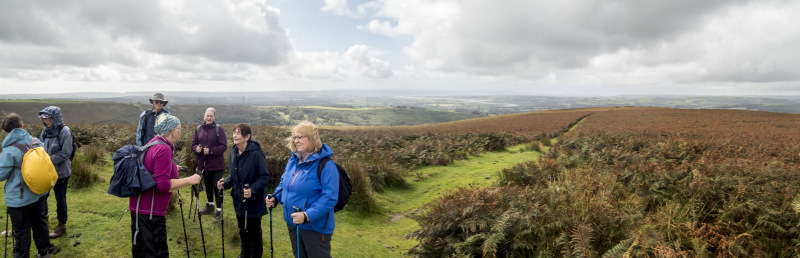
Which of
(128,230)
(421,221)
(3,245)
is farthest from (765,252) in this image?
(3,245)

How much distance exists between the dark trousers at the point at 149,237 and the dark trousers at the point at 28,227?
1478 mm

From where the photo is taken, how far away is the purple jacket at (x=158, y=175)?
12.0 feet

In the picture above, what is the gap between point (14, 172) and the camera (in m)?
4.03

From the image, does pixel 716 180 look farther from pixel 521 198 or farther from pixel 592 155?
pixel 592 155

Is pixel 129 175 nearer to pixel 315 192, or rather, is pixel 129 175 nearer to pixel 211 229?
pixel 315 192

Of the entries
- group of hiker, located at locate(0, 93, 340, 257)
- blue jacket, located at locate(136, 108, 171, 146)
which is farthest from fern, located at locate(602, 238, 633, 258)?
blue jacket, located at locate(136, 108, 171, 146)

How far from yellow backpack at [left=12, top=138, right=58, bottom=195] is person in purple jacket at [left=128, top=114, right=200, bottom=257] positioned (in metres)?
1.31

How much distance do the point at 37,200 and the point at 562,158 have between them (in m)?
11.6

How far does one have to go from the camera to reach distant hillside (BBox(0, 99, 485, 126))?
108 m

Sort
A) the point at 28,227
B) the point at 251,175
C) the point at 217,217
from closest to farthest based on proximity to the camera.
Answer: the point at 28,227 → the point at 251,175 → the point at 217,217

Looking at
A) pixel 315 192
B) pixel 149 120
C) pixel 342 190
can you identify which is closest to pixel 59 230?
pixel 149 120

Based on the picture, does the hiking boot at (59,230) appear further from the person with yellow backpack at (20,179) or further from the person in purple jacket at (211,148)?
the person in purple jacket at (211,148)

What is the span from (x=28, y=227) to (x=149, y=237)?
179cm

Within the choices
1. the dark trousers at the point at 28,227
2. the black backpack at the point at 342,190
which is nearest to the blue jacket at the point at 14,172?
the dark trousers at the point at 28,227
